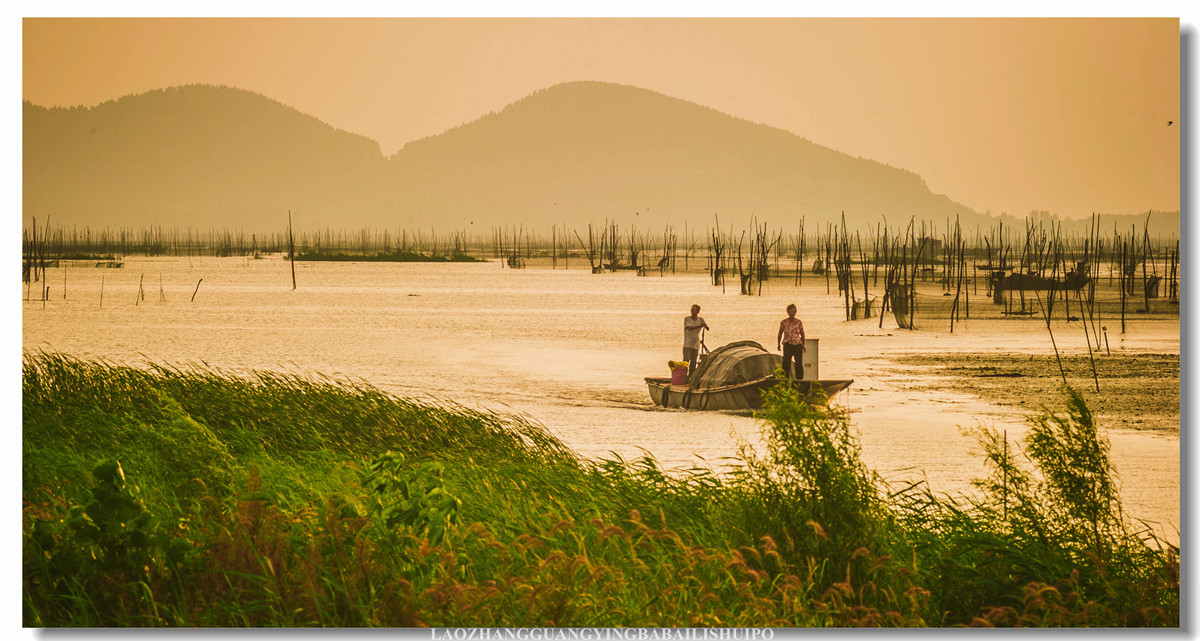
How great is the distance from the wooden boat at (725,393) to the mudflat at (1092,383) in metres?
0.93

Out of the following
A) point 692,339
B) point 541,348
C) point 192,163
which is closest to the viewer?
point 192,163

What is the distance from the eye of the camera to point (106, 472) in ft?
11.1

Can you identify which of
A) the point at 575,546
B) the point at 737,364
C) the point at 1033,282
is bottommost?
the point at 575,546

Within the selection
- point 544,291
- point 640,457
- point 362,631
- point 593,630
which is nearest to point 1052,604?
point 593,630

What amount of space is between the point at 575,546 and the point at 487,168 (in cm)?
324

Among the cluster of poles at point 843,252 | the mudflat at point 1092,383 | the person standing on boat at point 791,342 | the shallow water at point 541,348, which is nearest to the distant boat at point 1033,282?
the cluster of poles at point 843,252

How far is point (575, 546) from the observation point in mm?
3885

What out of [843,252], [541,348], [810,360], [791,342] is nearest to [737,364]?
[791,342]

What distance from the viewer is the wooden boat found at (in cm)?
571

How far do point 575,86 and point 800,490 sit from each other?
2.95 meters

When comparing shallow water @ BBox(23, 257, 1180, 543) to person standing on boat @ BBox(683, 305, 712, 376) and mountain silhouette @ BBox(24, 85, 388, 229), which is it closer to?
person standing on boat @ BBox(683, 305, 712, 376)

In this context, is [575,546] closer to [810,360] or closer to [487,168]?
[810,360]

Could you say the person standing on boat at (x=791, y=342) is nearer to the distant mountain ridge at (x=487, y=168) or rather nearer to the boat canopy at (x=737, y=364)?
the boat canopy at (x=737, y=364)

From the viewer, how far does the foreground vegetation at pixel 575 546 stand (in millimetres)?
3457
